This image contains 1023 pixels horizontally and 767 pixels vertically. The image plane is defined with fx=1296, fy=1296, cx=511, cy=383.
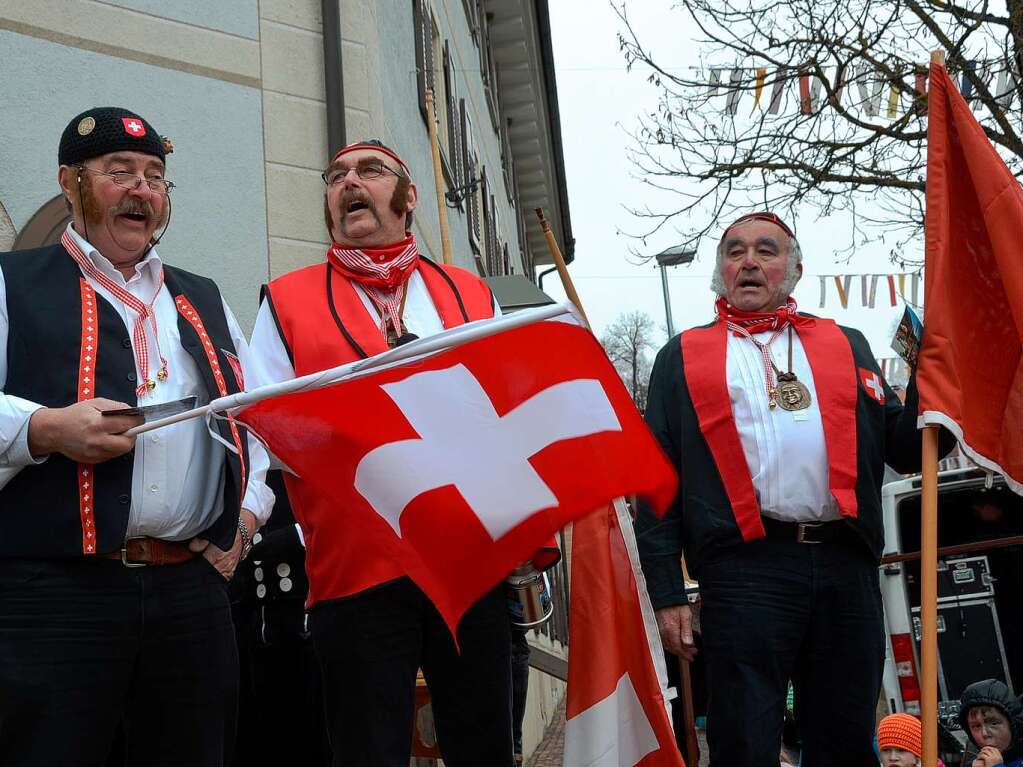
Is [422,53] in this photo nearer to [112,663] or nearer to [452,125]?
[452,125]

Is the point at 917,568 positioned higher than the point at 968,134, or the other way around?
the point at 968,134

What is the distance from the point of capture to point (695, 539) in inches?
157

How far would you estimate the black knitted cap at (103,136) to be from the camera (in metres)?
3.26

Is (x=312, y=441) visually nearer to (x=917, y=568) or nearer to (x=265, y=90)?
(x=265, y=90)

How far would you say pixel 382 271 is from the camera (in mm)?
3555

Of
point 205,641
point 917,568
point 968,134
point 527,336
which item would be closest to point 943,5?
point 917,568

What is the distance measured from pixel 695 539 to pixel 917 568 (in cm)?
622

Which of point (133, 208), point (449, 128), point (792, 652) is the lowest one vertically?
point (792, 652)

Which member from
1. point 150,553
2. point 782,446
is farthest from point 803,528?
point 150,553

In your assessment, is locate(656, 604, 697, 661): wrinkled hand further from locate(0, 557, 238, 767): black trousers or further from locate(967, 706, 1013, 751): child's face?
locate(967, 706, 1013, 751): child's face

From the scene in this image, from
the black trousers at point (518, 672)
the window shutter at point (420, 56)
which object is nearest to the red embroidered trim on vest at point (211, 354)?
the black trousers at point (518, 672)

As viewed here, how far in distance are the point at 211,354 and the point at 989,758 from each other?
5.08 metres

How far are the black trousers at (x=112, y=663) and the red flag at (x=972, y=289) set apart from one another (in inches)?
88.1

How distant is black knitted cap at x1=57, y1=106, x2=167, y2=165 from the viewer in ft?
10.7
